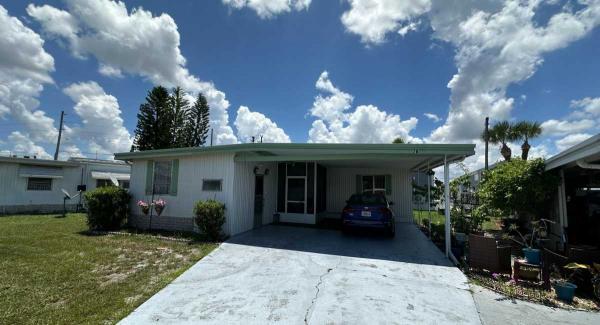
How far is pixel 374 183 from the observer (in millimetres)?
12648

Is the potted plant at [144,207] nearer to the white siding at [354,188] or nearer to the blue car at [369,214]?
the blue car at [369,214]

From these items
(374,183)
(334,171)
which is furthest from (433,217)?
(334,171)

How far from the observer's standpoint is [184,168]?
9109 millimetres

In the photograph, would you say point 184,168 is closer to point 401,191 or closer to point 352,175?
point 352,175

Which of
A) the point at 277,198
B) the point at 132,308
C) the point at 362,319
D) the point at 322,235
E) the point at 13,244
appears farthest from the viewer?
the point at 277,198

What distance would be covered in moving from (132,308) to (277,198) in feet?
24.8

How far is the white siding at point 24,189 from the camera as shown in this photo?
13375 mm

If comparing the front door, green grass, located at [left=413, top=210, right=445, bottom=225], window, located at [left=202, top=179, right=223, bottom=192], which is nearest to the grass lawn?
window, located at [left=202, top=179, right=223, bottom=192]

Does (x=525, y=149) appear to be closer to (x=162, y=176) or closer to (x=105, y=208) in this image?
(x=162, y=176)

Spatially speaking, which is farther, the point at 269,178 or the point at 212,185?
the point at 269,178

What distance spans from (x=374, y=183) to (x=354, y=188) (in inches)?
36.3

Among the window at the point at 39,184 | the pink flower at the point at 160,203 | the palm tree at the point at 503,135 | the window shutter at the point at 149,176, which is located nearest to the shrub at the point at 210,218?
the pink flower at the point at 160,203

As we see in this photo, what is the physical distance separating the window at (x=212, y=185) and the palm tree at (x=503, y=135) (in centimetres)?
1747

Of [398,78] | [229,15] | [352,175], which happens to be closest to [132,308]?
[229,15]
